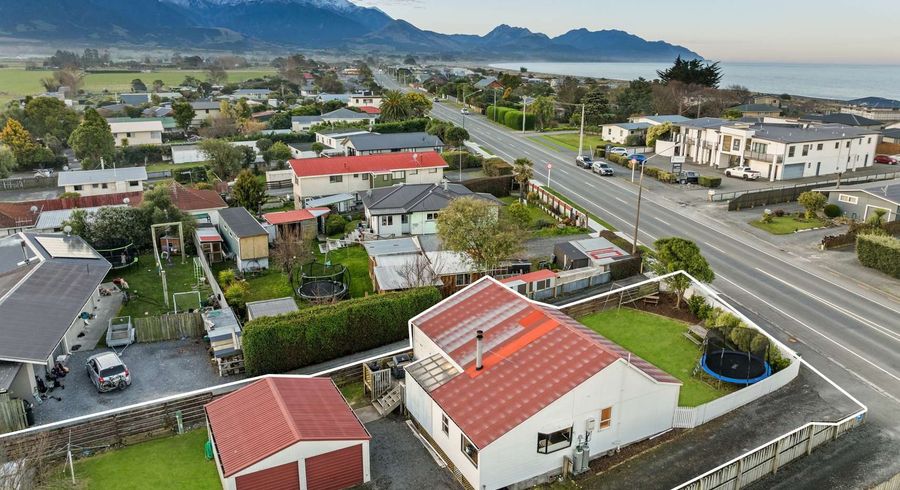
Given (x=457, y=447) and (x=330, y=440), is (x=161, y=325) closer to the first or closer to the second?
(x=330, y=440)

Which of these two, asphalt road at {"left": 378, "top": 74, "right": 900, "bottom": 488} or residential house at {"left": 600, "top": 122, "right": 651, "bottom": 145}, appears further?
residential house at {"left": 600, "top": 122, "right": 651, "bottom": 145}

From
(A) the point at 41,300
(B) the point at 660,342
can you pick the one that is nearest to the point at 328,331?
(A) the point at 41,300

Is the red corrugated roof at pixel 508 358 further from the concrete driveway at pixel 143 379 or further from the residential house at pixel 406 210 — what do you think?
the residential house at pixel 406 210

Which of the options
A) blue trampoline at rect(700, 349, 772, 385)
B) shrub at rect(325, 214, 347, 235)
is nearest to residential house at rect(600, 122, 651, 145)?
shrub at rect(325, 214, 347, 235)

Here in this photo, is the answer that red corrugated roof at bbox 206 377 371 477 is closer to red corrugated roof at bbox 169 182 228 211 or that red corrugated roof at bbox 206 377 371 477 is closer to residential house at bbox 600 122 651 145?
red corrugated roof at bbox 169 182 228 211

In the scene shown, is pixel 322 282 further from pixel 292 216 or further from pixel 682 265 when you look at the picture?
pixel 682 265

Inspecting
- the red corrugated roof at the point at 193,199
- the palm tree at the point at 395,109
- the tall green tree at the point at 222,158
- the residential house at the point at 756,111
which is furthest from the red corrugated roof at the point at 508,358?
the residential house at the point at 756,111
